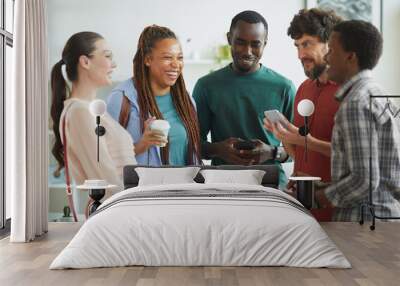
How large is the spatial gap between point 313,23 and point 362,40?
2.15ft

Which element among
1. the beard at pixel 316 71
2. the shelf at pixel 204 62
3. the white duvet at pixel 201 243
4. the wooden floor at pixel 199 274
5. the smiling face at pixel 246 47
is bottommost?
the wooden floor at pixel 199 274

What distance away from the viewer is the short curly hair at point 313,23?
7984mm

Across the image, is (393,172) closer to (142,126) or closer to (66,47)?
(142,126)

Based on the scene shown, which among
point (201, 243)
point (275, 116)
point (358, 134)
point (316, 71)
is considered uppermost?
point (316, 71)

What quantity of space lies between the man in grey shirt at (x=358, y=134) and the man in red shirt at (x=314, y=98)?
0.31 ft

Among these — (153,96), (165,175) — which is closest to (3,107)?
(153,96)

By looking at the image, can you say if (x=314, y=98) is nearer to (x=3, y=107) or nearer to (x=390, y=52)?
(x=390, y=52)

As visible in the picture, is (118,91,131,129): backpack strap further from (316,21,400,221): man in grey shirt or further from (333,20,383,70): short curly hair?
(333,20,383,70): short curly hair

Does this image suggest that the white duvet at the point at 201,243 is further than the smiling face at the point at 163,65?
No

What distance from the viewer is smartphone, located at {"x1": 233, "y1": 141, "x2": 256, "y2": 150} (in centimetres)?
791

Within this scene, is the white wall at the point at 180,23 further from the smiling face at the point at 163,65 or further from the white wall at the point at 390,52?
the white wall at the point at 390,52

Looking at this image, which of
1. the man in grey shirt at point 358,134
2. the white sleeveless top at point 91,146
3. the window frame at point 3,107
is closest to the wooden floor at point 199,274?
the window frame at point 3,107

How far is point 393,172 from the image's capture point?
25.2 feet

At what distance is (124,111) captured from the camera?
26.0ft
